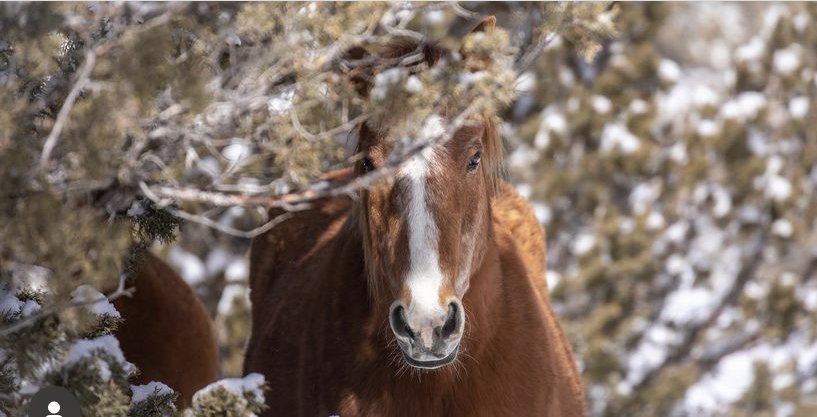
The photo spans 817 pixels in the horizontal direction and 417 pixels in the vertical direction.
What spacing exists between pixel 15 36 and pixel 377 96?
1062 mm

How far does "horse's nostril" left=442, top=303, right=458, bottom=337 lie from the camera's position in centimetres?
334

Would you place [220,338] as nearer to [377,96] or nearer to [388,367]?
[388,367]

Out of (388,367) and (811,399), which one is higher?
(811,399)

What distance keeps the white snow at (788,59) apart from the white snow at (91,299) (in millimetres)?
9102

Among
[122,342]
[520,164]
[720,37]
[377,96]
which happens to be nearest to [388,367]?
[377,96]

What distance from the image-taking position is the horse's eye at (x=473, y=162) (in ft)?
11.8

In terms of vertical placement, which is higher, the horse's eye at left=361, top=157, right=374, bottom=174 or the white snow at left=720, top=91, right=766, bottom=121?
the white snow at left=720, top=91, right=766, bottom=121

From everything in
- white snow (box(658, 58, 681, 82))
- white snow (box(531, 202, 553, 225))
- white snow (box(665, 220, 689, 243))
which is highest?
white snow (box(658, 58, 681, 82))

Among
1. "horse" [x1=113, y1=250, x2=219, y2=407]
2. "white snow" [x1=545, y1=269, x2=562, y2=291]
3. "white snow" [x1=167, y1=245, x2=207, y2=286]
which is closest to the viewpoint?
"horse" [x1=113, y1=250, x2=219, y2=407]

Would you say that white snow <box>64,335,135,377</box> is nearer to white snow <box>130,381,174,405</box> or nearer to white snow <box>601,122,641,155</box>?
white snow <box>130,381,174,405</box>

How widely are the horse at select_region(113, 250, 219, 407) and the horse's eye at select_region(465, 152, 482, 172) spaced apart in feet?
5.52

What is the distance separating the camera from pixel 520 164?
10.8 meters

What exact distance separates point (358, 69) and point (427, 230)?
2.08 ft

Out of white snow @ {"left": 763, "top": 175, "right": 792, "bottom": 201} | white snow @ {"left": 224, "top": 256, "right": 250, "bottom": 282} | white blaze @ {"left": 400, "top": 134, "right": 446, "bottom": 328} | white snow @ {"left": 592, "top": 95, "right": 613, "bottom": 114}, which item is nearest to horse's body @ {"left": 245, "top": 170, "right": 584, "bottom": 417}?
white blaze @ {"left": 400, "top": 134, "right": 446, "bottom": 328}
